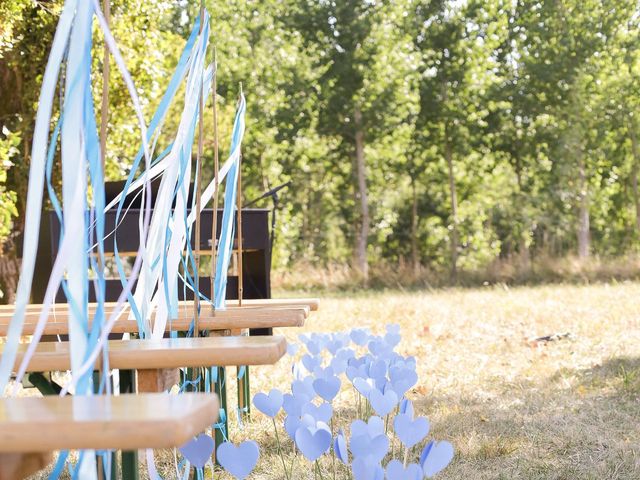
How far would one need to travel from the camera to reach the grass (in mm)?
2820

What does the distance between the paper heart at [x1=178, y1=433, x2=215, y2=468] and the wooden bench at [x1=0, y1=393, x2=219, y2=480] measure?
2.05ft

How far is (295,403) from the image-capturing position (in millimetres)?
2094

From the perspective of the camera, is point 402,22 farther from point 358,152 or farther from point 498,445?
point 498,445

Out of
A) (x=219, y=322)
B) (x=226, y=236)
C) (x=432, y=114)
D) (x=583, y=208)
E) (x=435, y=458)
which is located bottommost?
(x=435, y=458)

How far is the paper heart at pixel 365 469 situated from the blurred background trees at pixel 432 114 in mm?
12093

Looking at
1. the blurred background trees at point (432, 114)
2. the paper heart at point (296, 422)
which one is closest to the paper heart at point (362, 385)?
the paper heart at point (296, 422)

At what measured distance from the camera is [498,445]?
9.77ft

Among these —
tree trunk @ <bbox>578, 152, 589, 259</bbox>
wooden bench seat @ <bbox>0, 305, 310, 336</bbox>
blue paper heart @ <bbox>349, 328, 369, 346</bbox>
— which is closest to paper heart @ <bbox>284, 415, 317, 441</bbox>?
wooden bench seat @ <bbox>0, 305, 310, 336</bbox>

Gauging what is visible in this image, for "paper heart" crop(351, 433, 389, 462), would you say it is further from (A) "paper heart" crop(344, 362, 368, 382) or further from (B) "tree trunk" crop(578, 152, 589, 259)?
(B) "tree trunk" crop(578, 152, 589, 259)

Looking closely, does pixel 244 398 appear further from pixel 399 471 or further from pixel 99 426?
pixel 99 426

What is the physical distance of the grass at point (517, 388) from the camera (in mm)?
2820

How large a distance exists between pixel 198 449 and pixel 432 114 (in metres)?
15.2

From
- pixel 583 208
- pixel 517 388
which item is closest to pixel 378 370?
pixel 517 388

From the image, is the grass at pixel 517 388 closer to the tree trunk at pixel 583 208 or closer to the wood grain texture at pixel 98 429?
the wood grain texture at pixel 98 429
